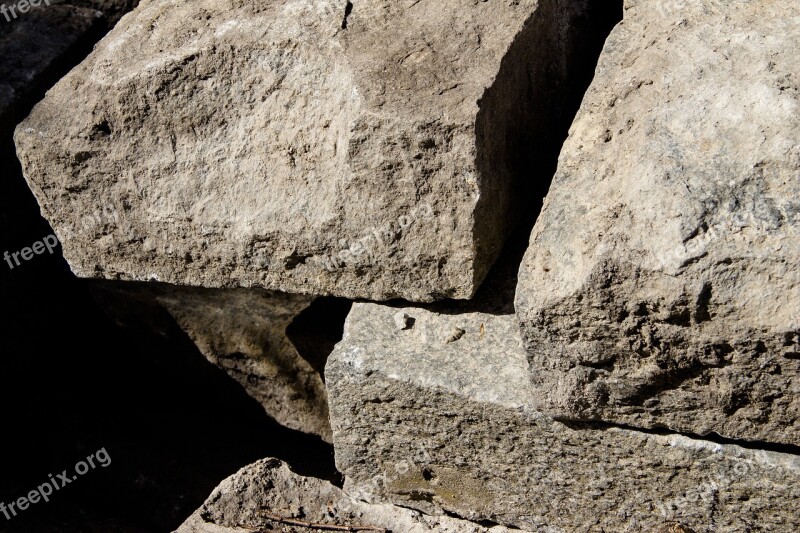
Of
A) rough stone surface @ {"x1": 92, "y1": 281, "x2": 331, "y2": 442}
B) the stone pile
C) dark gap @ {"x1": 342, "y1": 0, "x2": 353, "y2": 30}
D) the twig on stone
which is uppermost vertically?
dark gap @ {"x1": 342, "y1": 0, "x2": 353, "y2": 30}

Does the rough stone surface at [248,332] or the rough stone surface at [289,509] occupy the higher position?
the rough stone surface at [248,332]

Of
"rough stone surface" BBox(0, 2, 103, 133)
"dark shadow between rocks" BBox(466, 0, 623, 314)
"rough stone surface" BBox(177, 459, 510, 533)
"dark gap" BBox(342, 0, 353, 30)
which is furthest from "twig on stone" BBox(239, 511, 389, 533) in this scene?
"rough stone surface" BBox(0, 2, 103, 133)

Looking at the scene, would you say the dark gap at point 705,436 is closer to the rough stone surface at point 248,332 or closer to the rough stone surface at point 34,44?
the rough stone surface at point 248,332

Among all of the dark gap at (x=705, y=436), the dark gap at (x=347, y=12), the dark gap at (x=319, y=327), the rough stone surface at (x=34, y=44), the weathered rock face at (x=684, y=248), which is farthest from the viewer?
the rough stone surface at (x=34, y=44)

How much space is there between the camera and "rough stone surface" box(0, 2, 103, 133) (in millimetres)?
2398

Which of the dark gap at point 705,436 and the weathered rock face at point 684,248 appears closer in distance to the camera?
the weathered rock face at point 684,248

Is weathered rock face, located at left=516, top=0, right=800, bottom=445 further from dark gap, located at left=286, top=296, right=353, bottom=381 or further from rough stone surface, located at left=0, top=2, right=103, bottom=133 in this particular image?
rough stone surface, located at left=0, top=2, right=103, bottom=133

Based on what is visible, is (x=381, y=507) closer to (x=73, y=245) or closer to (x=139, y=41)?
(x=73, y=245)

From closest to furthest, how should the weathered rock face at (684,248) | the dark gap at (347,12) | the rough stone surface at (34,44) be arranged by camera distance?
the weathered rock face at (684,248) < the dark gap at (347,12) < the rough stone surface at (34,44)

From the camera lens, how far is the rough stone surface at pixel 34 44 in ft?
7.87

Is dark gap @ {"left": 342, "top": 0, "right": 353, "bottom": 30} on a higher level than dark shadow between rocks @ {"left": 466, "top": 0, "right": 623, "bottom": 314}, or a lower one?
higher

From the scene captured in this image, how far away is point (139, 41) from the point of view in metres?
1.89

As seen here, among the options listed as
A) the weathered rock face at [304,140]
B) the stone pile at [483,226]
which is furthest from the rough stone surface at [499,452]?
the weathered rock face at [304,140]

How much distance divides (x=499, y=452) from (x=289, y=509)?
0.50 meters
